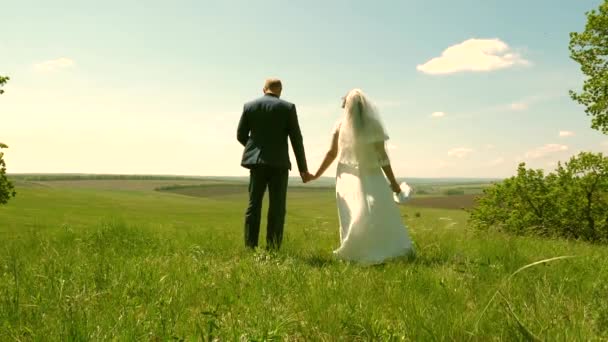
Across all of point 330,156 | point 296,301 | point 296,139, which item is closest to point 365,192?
point 330,156

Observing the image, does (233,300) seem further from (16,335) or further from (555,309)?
(555,309)

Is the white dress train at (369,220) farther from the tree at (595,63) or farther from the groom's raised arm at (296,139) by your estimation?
the tree at (595,63)

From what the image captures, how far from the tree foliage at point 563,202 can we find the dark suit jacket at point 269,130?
24.2 ft

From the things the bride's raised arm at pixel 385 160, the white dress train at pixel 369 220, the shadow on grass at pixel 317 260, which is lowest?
the shadow on grass at pixel 317 260

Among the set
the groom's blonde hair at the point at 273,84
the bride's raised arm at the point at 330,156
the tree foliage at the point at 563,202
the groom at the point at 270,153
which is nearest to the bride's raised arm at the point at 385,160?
the bride's raised arm at the point at 330,156

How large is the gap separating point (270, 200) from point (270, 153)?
2.36 ft

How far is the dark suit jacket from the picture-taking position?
6.61 meters

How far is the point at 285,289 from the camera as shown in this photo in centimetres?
393

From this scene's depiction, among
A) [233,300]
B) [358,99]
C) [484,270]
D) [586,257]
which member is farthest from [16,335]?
[586,257]

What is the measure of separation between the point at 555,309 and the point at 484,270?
1679mm

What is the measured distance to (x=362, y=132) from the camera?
20.5 feet

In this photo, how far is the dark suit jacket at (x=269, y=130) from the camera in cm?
661

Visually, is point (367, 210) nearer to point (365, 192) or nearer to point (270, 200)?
point (365, 192)

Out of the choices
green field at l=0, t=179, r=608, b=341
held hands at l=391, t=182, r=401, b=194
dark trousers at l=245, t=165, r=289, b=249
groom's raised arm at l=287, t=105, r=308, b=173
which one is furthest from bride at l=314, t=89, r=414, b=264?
dark trousers at l=245, t=165, r=289, b=249
